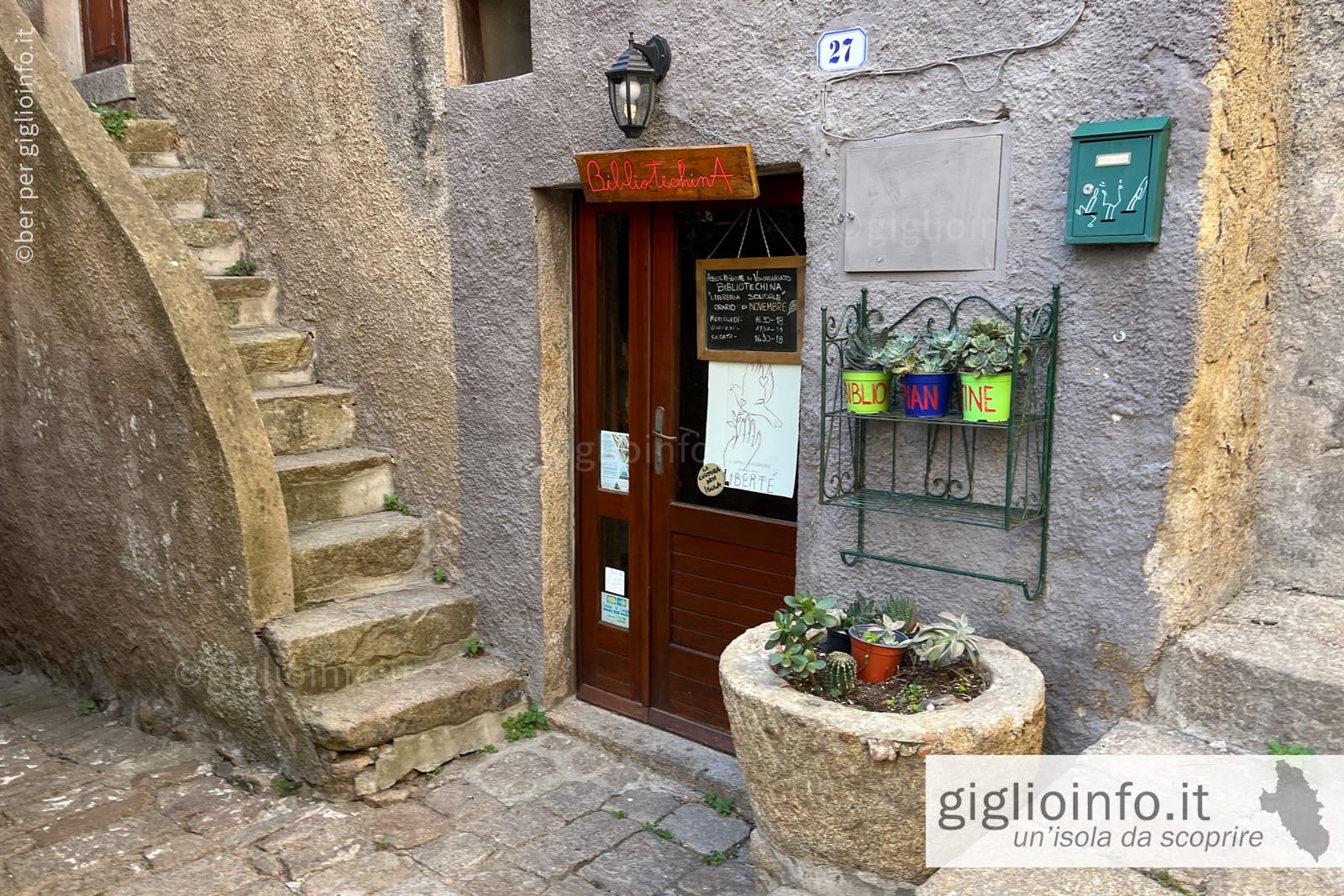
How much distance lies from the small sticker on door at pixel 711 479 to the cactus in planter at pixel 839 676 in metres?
1.10

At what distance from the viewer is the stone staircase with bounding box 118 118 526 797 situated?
3.54m

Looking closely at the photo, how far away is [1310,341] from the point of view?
8.48ft

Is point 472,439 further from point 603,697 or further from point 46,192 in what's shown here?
point 46,192

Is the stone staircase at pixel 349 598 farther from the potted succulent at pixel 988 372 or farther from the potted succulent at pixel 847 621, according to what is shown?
the potted succulent at pixel 988 372

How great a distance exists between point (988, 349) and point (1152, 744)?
106 centimetres

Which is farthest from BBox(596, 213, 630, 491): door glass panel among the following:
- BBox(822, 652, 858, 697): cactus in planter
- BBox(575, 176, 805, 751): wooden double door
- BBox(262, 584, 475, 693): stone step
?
BBox(822, 652, 858, 697): cactus in planter

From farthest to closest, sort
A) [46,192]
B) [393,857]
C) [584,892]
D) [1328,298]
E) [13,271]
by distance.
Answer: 1. [13,271]
2. [46,192]
3. [393,857]
4. [584,892]
5. [1328,298]

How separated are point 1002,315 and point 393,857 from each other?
2508 millimetres

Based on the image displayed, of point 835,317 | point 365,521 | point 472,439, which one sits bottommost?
point 365,521

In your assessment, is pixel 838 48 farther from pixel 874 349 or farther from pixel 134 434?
pixel 134 434

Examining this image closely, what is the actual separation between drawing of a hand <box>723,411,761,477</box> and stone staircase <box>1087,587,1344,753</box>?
144 centimetres

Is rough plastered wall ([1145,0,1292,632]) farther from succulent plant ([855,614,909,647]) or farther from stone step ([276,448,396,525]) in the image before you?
stone step ([276,448,396,525])

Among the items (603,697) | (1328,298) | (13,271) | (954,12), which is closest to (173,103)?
(13,271)

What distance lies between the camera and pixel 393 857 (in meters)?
3.17
